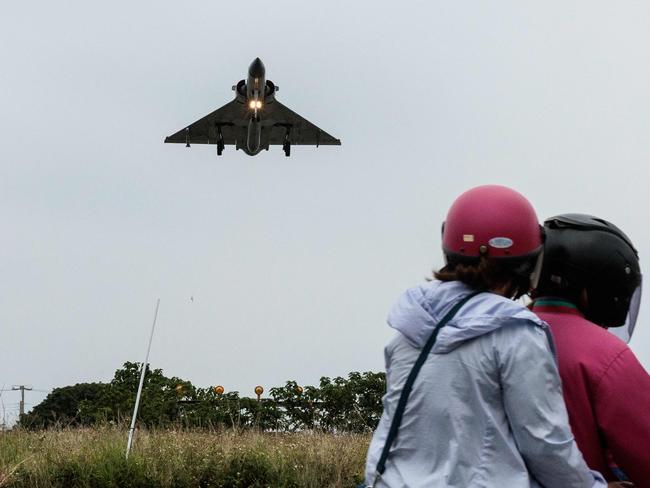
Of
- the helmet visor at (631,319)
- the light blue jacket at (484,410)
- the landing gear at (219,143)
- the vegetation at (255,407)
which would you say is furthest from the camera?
the landing gear at (219,143)

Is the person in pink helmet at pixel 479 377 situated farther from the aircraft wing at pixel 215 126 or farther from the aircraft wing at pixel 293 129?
the aircraft wing at pixel 293 129

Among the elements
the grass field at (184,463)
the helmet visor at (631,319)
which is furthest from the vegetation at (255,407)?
the helmet visor at (631,319)

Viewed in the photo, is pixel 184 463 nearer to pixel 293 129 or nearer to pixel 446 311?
pixel 446 311

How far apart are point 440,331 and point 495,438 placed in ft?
0.97

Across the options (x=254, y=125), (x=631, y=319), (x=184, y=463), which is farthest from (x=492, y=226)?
(x=254, y=125)

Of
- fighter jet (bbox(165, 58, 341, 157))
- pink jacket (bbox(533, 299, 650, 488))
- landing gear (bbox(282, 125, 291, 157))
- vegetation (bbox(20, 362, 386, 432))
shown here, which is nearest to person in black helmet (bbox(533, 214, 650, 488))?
pink jacket (bbox(533, 299, 650, 488))

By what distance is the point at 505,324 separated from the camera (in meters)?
2.02

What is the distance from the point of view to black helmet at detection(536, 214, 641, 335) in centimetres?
234

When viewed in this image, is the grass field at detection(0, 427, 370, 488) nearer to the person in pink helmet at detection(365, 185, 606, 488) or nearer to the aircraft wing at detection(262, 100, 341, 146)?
the person in pink helmet at detection(365, 185, 606, 488)

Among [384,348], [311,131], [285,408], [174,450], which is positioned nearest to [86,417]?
[285,408]

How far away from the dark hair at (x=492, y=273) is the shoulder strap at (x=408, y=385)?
0.07 metres

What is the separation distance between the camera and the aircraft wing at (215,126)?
95.0 ft

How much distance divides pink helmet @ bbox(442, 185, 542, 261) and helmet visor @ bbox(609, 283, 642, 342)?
49 cm

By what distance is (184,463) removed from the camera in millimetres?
8547
